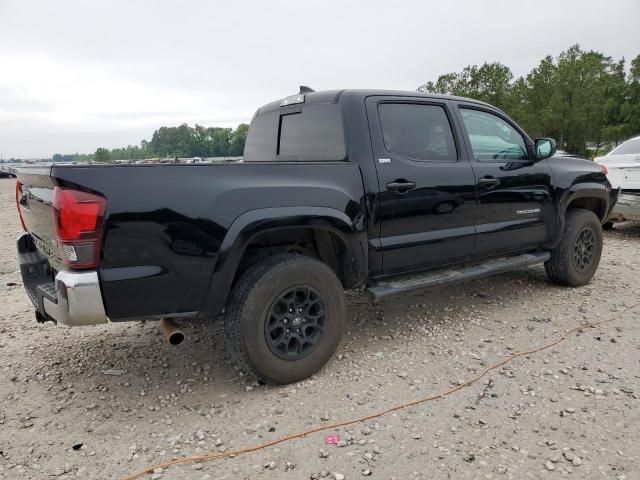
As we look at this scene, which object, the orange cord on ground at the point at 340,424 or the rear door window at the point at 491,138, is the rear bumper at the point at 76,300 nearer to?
the orange cord on ground at the point at 340,424

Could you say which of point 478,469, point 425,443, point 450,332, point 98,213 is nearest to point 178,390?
point 98,213

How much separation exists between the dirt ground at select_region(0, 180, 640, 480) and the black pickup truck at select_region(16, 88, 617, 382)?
0.39m

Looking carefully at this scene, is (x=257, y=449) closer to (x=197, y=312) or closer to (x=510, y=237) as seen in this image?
(x=197, y=312)

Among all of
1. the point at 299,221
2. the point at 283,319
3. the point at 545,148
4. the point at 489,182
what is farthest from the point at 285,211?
the point at 545,148

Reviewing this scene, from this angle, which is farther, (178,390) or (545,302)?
(545,302)

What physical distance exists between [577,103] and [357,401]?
91.3 ft

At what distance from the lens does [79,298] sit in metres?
2.39

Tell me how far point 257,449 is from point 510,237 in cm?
289

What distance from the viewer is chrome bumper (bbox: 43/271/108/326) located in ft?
7.81

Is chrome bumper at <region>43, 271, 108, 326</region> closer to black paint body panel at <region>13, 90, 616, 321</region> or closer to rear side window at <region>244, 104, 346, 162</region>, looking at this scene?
black paint body panel at <region>13, 90, 616, 321</region>

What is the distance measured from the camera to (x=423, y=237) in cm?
355

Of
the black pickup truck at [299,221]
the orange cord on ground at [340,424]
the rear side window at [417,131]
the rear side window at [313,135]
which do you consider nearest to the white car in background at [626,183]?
the black pickup truck at [299,221]

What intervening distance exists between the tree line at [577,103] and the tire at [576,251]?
2300 cm

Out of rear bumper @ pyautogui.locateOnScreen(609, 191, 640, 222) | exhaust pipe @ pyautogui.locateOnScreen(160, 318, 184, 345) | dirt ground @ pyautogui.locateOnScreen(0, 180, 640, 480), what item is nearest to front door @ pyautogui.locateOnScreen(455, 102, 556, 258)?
dirt ground @ pyautogui.locateOnScreen(0, 180, 640, 480)
